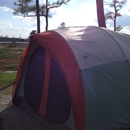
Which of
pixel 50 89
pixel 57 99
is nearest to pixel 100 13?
pixel 50 89

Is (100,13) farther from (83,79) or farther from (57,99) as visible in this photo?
(83,79)

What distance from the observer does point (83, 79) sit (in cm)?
366

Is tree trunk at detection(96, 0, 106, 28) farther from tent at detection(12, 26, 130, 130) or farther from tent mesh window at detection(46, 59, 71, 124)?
tent mesh window at detection(46, 59, 71, 124)

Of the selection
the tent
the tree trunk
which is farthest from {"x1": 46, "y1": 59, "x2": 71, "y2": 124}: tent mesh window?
the tree trunk

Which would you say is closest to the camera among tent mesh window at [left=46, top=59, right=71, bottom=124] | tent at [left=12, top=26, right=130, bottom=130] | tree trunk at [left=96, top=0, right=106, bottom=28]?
tent at [left=12, top=26, right=130, bottom=130]

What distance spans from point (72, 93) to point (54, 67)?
3.63 feet

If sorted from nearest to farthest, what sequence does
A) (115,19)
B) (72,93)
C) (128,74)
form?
(72,93) → (128,74) → (115,19)

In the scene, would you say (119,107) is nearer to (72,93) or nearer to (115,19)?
(72,93)

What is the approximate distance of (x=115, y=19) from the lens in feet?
90.3

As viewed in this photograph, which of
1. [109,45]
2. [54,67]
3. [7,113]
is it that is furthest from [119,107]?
[7,113]

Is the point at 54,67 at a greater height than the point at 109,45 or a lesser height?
lesser

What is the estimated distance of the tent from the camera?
368 cm

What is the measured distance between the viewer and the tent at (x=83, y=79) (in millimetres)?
3684

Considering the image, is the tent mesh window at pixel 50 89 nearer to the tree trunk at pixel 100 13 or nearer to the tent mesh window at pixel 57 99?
the tent mesh window at pixel 57 99
